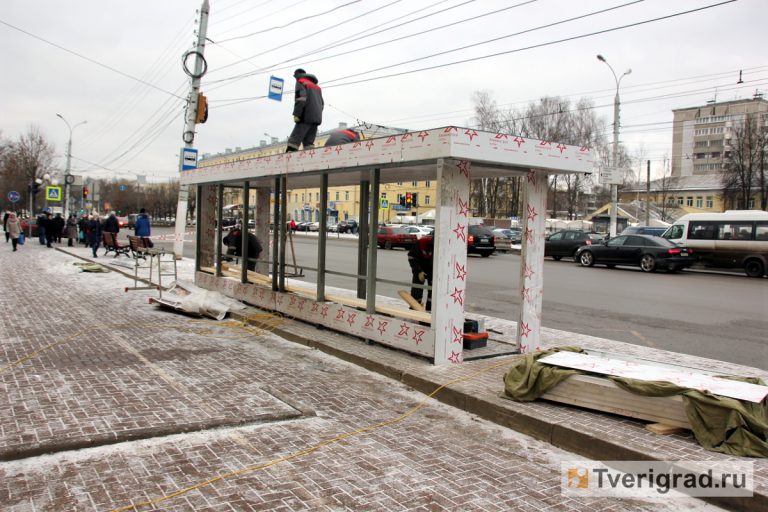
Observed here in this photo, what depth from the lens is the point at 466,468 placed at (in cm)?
409

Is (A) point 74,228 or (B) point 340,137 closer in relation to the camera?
(B) point 340,137

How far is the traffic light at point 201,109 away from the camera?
16.7m

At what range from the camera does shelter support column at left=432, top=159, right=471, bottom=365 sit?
650cm

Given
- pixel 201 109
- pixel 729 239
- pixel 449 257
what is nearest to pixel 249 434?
pixel 449 257

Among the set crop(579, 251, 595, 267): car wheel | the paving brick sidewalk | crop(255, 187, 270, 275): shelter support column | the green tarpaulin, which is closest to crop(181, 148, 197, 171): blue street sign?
crop(255, 187, 270, 275): shelter support column

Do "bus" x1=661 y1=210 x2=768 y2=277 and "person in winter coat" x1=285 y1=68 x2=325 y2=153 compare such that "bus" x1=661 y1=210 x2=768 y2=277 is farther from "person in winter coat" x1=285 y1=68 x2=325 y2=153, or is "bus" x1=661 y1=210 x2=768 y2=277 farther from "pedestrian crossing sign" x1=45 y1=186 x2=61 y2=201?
"pedestrian crossing sign" x1=45 y1=186 x2=61 y2=201

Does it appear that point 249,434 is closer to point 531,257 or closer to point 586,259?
point 531,257

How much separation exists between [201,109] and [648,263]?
17.1 metres

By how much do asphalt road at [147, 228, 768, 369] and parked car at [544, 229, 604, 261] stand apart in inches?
194

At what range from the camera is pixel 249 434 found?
457 cm

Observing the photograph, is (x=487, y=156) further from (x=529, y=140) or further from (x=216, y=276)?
(x=216, y=276)

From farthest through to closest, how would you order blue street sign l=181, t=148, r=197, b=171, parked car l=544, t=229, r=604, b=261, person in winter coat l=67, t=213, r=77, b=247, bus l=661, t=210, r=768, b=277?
person in winter coat l=67, t=213, r=77, b=247, parked car l=544, t=229, r=604, b=261, bus l=661, t=210, r=768, b=277, blue street sign l=181, t=148, r=197, b=171

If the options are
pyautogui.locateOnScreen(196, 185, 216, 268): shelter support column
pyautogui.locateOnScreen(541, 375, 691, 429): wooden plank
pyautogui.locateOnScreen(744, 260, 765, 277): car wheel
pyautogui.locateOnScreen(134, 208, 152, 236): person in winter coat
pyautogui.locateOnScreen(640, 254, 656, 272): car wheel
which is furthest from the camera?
pyautogui.locateOnScreen(640, 254, 656, 272): car wheel

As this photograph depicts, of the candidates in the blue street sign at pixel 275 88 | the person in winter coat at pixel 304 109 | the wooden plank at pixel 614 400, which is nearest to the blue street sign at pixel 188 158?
the blue street sign at pixel 275 88
